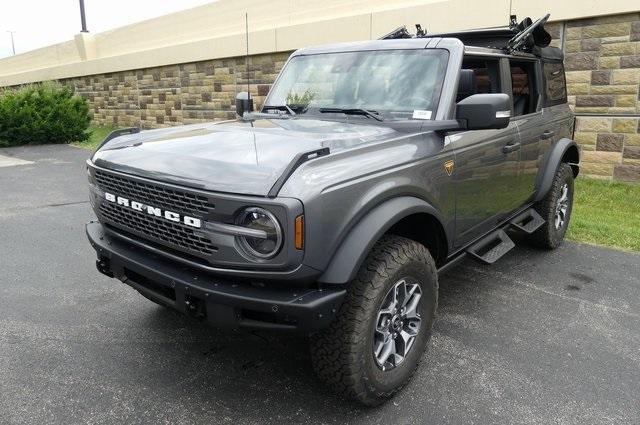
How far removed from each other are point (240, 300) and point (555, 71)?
13.6ft

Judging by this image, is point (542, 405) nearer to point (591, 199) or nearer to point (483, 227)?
point (483, 227)

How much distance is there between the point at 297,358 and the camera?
320 centimetres

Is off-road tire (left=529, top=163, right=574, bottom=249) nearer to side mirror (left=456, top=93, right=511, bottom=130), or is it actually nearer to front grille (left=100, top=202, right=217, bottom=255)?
side mirror (left=456, top=93, right=511, bottom=130)

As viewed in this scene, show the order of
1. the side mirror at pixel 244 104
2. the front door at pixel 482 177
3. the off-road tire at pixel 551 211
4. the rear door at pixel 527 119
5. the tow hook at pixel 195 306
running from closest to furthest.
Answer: the tow hook at pixel 195 306, the front door at pixel 482 177, the rear door at pixel 527 119, the side mirror at pixel 244 104, the off-road tire at pixel 551 211

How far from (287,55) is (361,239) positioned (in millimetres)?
9855

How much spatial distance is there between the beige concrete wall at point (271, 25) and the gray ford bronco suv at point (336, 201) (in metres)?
4.48

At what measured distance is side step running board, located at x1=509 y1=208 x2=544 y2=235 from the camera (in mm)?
4543

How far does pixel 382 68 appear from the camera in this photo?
11.7 ft

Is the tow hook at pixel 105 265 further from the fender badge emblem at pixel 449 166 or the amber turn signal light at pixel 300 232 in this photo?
the fender badge emblem at pixel 449 166

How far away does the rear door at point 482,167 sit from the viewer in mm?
3320

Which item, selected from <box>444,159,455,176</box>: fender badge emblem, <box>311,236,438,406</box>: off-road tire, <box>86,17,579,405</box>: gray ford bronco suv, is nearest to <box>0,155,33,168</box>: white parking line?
<box>86,17,579,405</box>: gray ford bronco suv

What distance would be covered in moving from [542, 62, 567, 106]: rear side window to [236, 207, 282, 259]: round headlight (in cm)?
353

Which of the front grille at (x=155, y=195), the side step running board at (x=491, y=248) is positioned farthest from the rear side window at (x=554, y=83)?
the front grille at (x=155, y=195)

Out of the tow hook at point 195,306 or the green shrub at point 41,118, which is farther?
the green shrub at point 41,118
